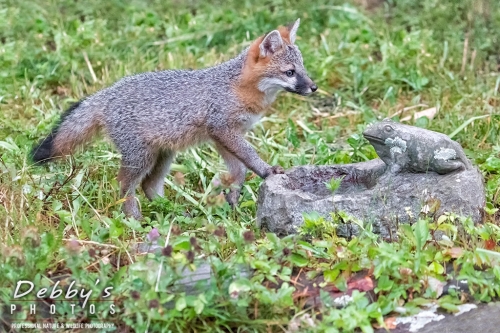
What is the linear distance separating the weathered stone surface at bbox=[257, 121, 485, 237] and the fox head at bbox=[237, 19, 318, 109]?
1.18 m

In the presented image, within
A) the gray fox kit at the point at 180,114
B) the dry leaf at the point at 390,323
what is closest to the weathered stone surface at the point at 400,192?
the gray fox kit at the point at 180,114

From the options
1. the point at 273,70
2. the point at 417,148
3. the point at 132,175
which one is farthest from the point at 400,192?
the point at 132,175

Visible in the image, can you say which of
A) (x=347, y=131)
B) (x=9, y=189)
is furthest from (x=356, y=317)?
(x=347, y=131)

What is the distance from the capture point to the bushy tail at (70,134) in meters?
6.56

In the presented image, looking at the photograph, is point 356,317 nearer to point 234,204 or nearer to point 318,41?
point 234,204

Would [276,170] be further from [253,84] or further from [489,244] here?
[489,244]

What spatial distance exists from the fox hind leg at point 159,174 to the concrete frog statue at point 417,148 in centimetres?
186

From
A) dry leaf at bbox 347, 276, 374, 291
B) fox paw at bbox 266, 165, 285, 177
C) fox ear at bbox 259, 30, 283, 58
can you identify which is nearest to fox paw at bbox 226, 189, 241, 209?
fox paw at bbox 266, 165, 285, 177

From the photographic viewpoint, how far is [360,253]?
5.00 metres

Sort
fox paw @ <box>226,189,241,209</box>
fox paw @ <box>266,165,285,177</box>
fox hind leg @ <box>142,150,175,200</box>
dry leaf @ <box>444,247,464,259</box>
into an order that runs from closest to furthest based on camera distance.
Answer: dry leaf @ <box>444,247,464,259</box>
fox paw @ <box>266,165,285,177</box>
fox paw @ <box>226,189,241,209</box>
fox hind leg @ <box>142,150,175,200</box>

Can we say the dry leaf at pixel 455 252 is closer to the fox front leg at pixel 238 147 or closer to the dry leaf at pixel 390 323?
the dry leaf at pixel 390 323

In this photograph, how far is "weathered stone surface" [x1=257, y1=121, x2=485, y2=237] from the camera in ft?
17.9

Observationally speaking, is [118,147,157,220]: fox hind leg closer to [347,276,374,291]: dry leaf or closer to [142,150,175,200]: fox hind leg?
[142,150,175,200]: fox hind leg

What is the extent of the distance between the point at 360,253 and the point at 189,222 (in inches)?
56.5
